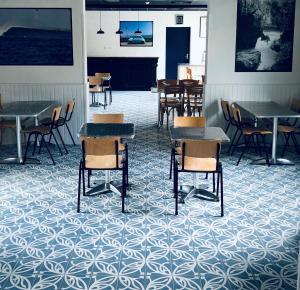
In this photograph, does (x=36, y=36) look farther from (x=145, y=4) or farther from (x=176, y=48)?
(x=176, y=48)

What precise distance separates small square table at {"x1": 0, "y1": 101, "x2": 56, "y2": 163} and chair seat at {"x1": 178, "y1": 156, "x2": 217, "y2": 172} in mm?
2680

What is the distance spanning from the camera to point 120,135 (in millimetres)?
5637

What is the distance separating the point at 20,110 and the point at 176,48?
11182 millimetres

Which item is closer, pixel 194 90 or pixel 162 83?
pixel 194 90

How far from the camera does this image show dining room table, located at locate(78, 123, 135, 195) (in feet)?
18.5

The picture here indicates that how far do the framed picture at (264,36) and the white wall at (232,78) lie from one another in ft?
0.30

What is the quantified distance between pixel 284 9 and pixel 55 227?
5785 millimetres

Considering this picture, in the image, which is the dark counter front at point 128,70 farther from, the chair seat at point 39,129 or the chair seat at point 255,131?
the chair seat at point 255,131

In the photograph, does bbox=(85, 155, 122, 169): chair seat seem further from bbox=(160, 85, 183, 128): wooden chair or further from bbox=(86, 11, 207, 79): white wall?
bbox=(86, 11, 207, 79): white wall

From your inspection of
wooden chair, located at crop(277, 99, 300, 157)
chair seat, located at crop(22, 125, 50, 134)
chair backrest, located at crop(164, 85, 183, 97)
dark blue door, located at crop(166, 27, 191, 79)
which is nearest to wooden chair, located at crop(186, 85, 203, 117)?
chair backrest, located at crop(164, 85, 183, 97)

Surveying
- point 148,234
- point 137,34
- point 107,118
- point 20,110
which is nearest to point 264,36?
point 107,118

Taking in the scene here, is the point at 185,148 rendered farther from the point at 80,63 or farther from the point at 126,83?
the point at 126,83

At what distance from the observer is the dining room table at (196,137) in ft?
18.3

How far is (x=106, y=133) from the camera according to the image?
573 cm
